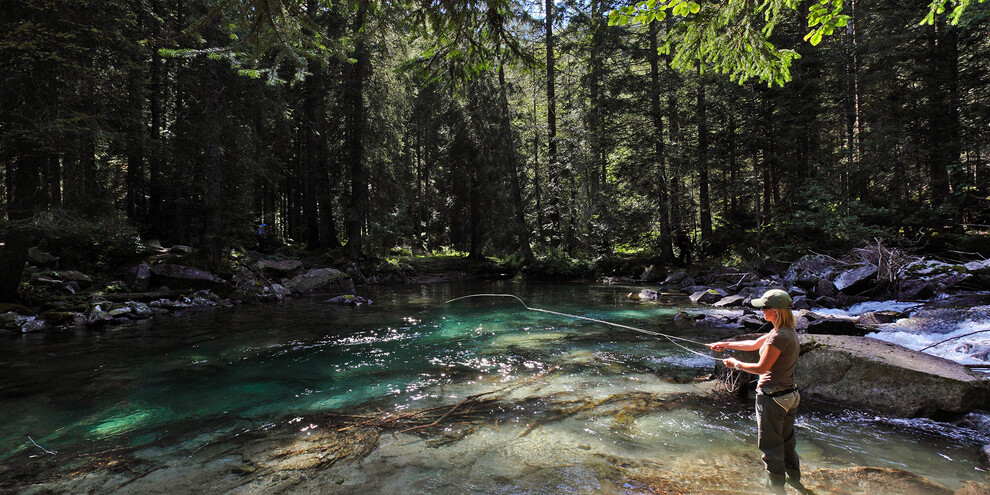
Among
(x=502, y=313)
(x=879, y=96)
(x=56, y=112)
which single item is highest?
(x=879, y=96)

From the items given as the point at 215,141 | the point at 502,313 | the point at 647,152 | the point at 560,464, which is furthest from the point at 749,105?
the point at 215,141

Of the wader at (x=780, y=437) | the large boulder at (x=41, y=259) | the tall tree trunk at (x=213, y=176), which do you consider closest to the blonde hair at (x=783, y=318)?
the wader at (x=780, y=437)

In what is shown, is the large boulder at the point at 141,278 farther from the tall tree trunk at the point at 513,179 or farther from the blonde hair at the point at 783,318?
the blonde hair at the point at 783,318

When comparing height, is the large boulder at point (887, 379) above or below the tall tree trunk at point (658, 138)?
below

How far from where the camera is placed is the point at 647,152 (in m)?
20.0

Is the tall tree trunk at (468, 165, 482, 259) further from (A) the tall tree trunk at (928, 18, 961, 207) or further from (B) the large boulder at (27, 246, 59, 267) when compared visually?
(A) the tall tree trunk at (928, 18, 961, 207)

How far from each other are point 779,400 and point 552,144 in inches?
868

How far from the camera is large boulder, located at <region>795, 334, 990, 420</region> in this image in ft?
14.9

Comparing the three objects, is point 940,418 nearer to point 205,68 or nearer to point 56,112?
point 56,112

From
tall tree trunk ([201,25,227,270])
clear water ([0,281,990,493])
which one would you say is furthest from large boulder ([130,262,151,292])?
clear water ([0,281,990,493])

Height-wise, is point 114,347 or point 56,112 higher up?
point 56,112

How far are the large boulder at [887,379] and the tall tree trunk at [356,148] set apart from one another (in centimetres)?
1999

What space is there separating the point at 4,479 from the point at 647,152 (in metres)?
21.4

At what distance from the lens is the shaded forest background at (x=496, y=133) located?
1025cm
